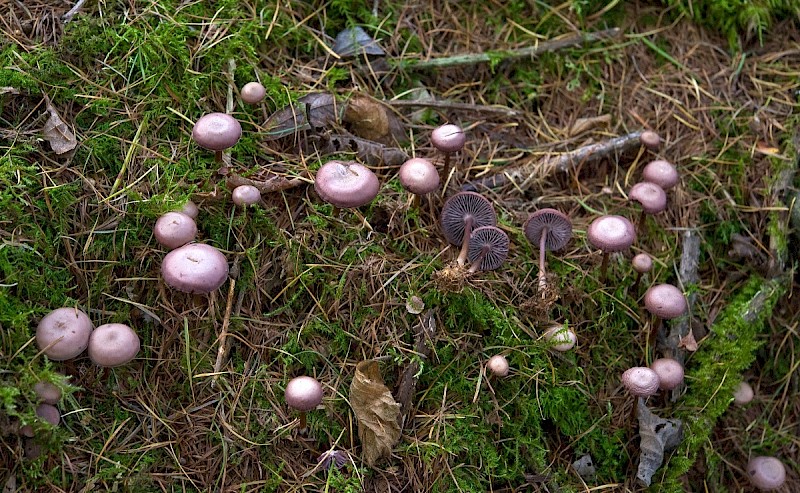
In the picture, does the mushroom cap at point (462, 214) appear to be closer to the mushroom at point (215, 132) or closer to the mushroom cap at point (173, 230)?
the mushroom at point (215, 132)

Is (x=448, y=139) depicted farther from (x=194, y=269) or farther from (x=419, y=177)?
(x=194, y=269)

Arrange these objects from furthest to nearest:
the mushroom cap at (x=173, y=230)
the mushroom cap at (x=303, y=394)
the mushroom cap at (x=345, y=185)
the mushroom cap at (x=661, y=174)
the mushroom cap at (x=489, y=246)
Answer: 1. the mushroom cap at (x=661, y=174)
2. the mushroom cap at (x=489, y=246)
3. the mushroom cap at (x=345, y=185)
4. the mushroom cap at (x=173, y=230)
5. the mushroom cap at (x=303, y=394)

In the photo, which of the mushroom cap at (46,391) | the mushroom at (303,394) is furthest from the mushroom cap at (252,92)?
the mushroom cap at (46,391)

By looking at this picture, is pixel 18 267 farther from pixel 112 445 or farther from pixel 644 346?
pixel 644 346

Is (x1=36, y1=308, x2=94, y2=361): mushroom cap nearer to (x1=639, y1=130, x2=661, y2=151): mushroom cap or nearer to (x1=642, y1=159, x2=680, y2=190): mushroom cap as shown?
(x1=642, y1=159, x2=680, y2=190): mushroom cap

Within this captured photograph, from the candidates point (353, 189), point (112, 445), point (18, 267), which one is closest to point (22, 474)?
point (112, 445)

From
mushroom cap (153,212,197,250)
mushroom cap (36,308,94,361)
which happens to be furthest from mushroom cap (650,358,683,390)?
mushroom cap (36,308,94,361)
